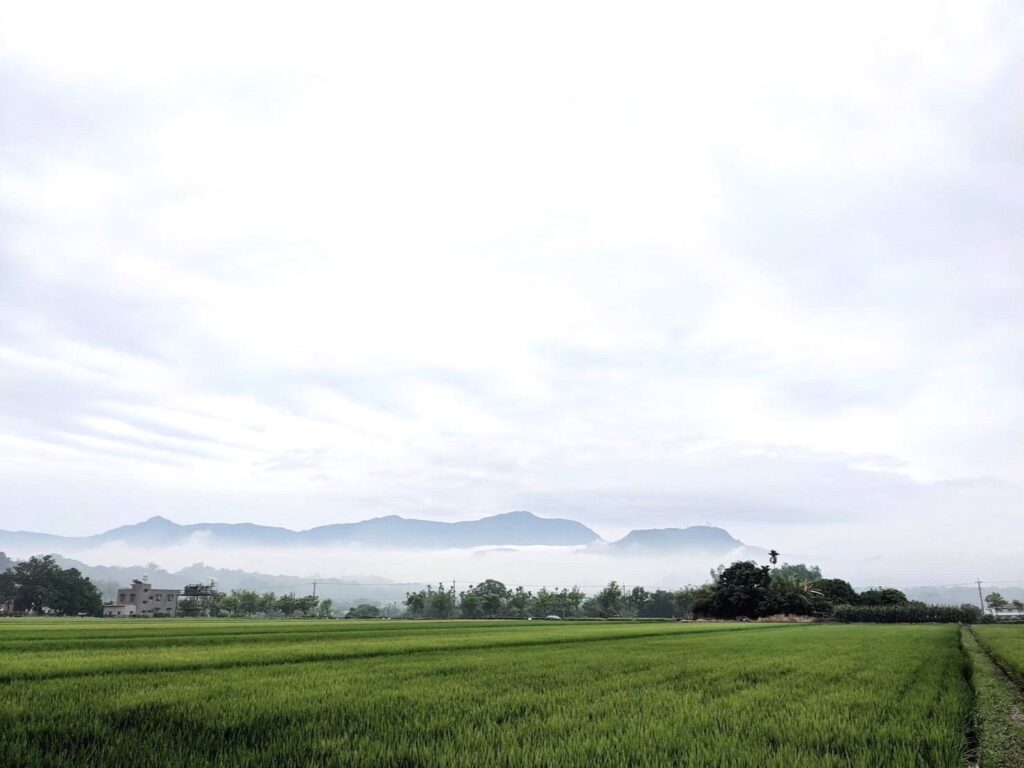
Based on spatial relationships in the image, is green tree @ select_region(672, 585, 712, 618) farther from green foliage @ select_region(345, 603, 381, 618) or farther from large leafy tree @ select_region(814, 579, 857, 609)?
green foliage @ select_region(345, 603, 381, 618)

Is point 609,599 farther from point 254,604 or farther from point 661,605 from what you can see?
point 254,604

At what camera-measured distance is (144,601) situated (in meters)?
126

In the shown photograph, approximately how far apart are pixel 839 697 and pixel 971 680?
8.24 meters

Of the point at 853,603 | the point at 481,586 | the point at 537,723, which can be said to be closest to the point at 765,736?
the point at 537,723

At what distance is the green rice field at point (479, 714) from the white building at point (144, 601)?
12884cm

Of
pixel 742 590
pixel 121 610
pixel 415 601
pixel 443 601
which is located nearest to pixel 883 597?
pixel 742 590

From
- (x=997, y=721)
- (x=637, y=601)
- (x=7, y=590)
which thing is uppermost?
(x=997, y=721)

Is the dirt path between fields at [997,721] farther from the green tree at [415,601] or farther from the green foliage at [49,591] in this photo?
the green foliage at [49,591]

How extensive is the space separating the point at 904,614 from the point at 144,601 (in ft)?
435

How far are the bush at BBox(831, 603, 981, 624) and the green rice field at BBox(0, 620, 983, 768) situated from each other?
67274 mm

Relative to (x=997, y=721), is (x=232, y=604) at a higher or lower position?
lower

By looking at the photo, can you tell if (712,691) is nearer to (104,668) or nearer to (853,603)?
(104,668)

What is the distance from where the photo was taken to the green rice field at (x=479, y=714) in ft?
21.7

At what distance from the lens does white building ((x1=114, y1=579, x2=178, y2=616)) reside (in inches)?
4897
